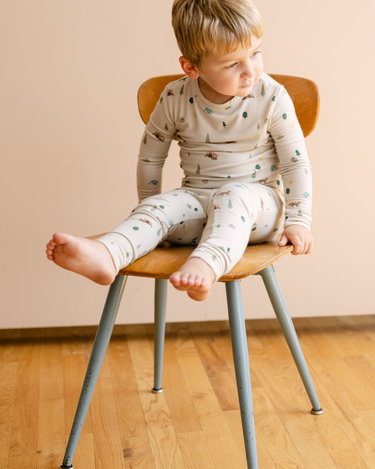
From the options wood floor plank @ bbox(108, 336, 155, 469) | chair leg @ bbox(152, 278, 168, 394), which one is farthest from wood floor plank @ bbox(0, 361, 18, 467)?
chair leg @ bbox(152, 278, 168, 394)

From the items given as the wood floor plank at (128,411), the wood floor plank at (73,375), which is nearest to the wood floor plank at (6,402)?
the wood floor plank at (73,375)

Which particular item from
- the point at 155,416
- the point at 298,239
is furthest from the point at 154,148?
the point at 155,416

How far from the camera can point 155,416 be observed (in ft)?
3.77

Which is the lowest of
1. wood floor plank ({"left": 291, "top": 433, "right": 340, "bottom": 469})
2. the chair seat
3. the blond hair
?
wood floor plank ({"left": 291, "top": 433, "right": 340, "bottom": 469})

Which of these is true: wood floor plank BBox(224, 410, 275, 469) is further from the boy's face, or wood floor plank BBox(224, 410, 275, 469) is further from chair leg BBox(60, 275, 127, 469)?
the boy's face

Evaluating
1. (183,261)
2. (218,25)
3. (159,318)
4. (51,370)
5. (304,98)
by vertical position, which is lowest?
(51,370)

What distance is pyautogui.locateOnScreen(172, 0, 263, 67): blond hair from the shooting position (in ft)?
2.66

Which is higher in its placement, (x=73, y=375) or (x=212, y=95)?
(x=212, y=95)

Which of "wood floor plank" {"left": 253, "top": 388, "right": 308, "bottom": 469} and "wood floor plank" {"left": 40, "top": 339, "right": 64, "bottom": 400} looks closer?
"wood floor plank" {"left": 253, "top": 388, "right": 308, "bottom": 469}

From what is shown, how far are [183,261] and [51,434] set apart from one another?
53 centimetres

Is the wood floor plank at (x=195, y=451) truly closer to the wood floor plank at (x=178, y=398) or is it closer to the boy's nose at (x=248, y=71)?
the wood floor plank at (x=178, y=398)

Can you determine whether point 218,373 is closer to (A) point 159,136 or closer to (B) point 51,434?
(B) point 51,434

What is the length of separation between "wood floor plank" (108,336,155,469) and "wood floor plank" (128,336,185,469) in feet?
0.04

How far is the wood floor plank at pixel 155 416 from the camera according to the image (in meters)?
1.01
